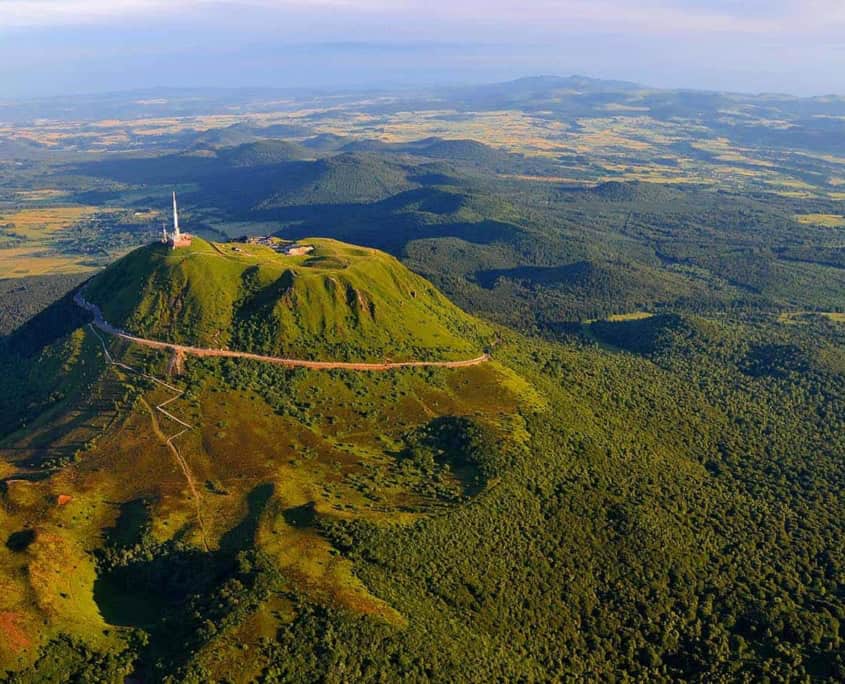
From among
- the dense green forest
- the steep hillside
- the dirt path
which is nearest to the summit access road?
the steep hillside

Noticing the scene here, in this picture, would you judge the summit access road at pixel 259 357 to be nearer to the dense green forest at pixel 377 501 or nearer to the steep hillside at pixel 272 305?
the steep hillside at pixel 272 305

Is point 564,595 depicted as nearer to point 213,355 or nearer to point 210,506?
point 210,506

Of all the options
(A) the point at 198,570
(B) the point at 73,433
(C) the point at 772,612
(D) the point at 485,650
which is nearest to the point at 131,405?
(B) the point at 73,433

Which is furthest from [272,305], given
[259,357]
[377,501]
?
[377,501]

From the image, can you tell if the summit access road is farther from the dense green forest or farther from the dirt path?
the dirt path

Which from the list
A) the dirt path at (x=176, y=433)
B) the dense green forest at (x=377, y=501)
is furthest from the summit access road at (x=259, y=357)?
the dirt path at (x=176, y=433)

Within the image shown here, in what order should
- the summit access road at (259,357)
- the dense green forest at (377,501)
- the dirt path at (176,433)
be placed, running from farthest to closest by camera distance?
the summit access road at (259,357)
the dirt path at (176,433)
the dense green forest at (377,501)

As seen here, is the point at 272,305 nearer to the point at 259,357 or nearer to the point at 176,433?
the point at 259,357
